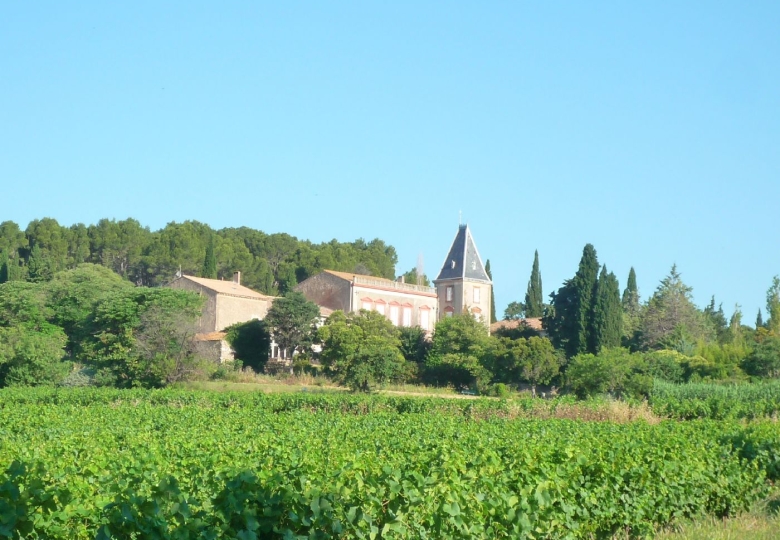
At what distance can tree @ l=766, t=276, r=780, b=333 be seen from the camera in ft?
215

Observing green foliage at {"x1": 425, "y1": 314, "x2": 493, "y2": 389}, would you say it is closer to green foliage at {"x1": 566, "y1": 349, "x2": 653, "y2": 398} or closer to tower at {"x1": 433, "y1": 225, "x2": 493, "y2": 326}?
green foliage at {"x1": 566, "y1": 349, "x2": 653, "y2": 398}

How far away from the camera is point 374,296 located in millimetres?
67750

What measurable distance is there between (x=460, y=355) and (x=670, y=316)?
20208mm

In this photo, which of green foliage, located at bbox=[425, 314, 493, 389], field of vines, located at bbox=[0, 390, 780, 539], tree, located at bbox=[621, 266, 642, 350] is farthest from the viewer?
tree, located at bbox=[621, 266, 642, 350]

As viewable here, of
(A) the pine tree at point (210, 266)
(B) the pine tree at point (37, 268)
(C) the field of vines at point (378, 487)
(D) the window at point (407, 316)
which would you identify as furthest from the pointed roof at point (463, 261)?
(C) the field of vines at point (378, 487)

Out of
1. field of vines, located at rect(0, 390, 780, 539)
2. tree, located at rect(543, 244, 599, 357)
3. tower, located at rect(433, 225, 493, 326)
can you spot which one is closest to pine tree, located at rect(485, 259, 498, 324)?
tower, located at rect(433, 225, 493, 326)

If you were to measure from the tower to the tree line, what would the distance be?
1412 cm

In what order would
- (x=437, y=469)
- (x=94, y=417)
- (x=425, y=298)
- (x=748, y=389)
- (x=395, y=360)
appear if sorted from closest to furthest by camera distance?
(x=437, y=469) < (x=94, y=417) < (x=748, y=389) < (x=395, y=360) < (x=425, y=298)

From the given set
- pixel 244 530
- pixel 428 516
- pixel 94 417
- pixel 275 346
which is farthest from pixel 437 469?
pixel 275 346

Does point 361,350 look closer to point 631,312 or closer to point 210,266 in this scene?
point 210,266

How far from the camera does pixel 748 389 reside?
3506 cm

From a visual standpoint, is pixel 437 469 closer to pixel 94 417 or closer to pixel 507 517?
pixel 507 517

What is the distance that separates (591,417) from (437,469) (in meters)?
19.3

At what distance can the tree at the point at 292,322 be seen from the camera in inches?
2174
